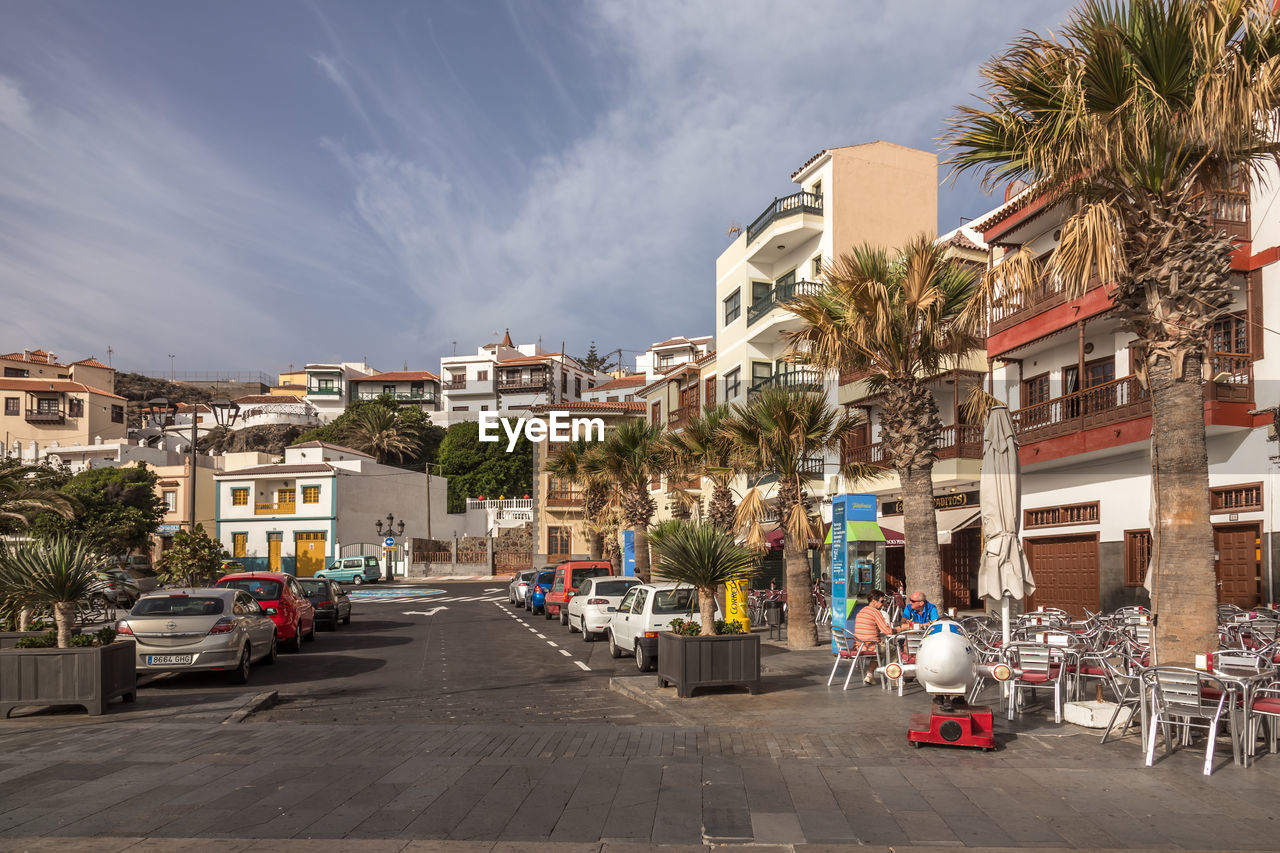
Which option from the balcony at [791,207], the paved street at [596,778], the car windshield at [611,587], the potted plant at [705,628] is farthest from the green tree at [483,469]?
the paved street at [596,778]

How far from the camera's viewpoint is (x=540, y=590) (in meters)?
32.8

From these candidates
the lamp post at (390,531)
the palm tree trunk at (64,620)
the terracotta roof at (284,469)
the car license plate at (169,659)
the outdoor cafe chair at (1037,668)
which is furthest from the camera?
the terracotta roof at (284,469)

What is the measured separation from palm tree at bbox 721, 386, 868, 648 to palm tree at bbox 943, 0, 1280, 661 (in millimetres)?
9146

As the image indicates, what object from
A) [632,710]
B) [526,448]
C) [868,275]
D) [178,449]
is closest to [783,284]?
[868,275]

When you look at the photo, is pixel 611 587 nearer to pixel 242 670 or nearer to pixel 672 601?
pixel 672 601

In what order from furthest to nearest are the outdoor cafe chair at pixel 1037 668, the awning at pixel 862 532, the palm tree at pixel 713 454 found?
the palm tree at pixel 713 454, the awning at pixel 862 532, the outdoor cafe chair at pixel 1037 668

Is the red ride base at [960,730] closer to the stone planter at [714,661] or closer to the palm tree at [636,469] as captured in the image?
the stone planter at [714,661]

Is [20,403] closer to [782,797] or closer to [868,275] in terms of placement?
[868,275]

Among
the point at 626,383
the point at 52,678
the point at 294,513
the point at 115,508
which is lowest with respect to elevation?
the point at 52,678

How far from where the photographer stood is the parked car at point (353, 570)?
57250 millimetres

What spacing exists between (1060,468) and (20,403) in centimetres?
9283

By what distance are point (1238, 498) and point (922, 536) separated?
7.71m

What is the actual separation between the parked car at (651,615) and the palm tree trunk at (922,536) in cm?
368

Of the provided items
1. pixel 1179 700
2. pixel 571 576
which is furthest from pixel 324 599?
pixel 1179 700
